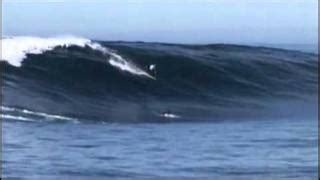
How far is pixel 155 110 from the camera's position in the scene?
7.82 m

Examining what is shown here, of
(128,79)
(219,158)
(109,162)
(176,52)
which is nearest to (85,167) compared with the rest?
(109,162)

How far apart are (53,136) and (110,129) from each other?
0.67 m

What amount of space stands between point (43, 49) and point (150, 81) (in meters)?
1.54

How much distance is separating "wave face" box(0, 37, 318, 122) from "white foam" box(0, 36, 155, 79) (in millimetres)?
12

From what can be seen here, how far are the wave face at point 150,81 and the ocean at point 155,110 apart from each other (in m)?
0.02

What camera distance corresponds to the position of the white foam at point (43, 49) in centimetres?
900

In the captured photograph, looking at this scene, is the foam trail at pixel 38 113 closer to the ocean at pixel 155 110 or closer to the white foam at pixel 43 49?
the ocean at pixel 155 110

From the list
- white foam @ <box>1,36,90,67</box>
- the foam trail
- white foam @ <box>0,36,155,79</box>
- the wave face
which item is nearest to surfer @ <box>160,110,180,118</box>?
the wave face

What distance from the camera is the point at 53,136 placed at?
20.3 feet

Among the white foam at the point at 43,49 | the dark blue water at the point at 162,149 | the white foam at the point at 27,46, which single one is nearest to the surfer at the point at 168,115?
the dark blue water at the point at 162,149

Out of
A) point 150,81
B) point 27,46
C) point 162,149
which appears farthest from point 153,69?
point 162,149

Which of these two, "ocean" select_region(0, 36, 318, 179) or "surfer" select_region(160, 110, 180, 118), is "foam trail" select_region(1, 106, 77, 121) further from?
"surfer" select_region(160, 110, 180, 118)

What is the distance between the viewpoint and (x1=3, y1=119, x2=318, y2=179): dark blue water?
4.92 m

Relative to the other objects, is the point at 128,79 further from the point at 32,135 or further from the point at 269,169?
the point at 269,169
